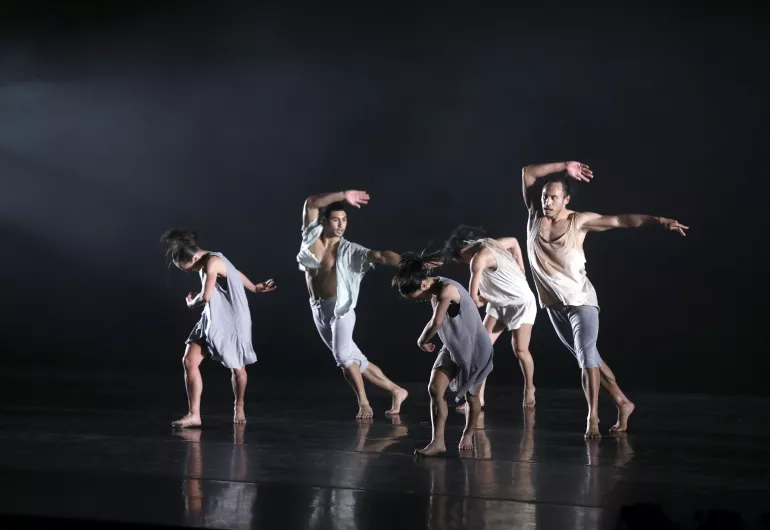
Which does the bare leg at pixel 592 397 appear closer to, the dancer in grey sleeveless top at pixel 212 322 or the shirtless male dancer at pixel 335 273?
the shirtless male dancer at pixel 335 273

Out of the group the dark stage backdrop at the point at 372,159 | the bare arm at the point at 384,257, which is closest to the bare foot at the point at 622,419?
the bare arm at the point at 384,257

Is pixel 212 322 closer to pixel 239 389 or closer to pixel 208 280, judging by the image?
pixel 208 280

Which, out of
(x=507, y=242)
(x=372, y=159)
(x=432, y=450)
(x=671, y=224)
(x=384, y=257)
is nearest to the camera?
(x=432, y=450)

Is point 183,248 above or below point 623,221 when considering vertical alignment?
below

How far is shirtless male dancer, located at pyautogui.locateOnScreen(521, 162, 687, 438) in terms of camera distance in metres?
4.26

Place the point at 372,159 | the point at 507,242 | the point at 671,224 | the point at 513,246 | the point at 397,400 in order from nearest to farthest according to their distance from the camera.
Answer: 1. the point at 671,224
2. the point at 397,400
3. the point at 507,242
4. the point at 513,246
5. the point at 372,159

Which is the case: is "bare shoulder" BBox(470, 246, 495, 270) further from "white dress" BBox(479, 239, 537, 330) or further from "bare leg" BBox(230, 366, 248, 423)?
"bare leg" BBox(230, 366, 248, 423)

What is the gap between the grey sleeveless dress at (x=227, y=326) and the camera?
462 centimetres

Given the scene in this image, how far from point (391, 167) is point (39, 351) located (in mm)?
3947

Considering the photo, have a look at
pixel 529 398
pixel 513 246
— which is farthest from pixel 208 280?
pixel 529 398

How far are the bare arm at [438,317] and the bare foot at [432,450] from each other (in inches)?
15.0

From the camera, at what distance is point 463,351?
372cm

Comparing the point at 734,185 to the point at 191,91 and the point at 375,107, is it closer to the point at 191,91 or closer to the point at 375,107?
the point at 375,107

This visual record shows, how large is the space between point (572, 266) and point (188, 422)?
203cm
